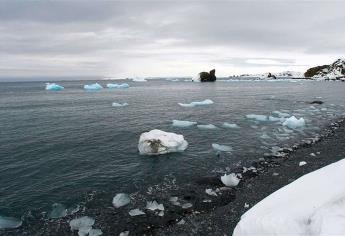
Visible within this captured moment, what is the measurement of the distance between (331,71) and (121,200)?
164 meters

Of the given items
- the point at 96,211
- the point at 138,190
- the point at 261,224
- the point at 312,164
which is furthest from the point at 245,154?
the point at 261,224

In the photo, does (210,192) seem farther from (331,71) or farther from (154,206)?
(331,71)

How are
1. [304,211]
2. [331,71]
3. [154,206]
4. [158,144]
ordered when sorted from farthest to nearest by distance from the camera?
1. [331,71]
2. [158,144]
3. [154,206]
4. [304,211]

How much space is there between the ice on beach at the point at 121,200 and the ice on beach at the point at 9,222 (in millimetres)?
3894

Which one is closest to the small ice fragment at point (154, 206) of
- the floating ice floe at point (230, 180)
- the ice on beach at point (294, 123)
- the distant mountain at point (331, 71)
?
the floating ice floe at point (230, 180)

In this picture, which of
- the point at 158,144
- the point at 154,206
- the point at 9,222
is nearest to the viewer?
the point at 9,222

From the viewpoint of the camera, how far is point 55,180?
15422mm

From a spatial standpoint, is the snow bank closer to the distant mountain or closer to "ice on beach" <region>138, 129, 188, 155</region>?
"ice on beach" <region>138, 129, 188, 155</region>

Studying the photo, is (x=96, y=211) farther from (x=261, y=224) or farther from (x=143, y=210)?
(x=261, y=224)

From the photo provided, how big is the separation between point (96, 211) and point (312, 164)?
12.5m

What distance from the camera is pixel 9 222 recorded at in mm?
11367

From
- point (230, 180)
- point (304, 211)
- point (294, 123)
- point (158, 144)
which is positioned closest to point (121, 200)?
point (230, 180)

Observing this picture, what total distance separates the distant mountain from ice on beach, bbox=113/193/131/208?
497 ft

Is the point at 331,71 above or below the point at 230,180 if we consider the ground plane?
above
